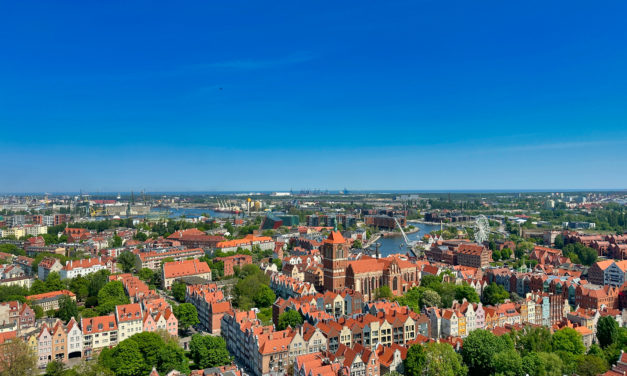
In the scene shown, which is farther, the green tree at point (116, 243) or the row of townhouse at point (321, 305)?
the green tree at point (116, 243)

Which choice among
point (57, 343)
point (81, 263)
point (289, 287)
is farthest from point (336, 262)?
point (81, 263)

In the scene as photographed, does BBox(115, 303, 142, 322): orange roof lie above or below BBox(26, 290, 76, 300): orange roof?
above

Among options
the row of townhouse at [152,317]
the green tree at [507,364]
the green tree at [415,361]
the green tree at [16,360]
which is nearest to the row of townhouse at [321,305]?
the green tree at [415,361]

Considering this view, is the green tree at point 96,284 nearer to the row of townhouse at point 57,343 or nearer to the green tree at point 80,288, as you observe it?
the green tree at point 80,288

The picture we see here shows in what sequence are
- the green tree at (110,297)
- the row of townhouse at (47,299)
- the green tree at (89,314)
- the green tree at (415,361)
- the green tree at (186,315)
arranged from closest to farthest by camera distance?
the green tree at (415,361) → the green tree at (186,315) → the green tree at (89,314) → the green tree at (110,297) → the row of townhouse at (47,299)

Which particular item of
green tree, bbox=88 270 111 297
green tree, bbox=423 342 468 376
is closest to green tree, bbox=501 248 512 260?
Answer: green tree, bbox=423 342 468 376

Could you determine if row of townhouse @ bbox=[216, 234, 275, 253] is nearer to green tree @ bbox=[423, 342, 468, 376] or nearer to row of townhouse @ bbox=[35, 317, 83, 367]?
row of townhouse @ bbox=[35, 317, 83, 367]

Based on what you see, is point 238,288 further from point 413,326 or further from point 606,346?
point 606,346

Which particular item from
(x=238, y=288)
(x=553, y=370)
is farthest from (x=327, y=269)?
(x=553, y=370)
